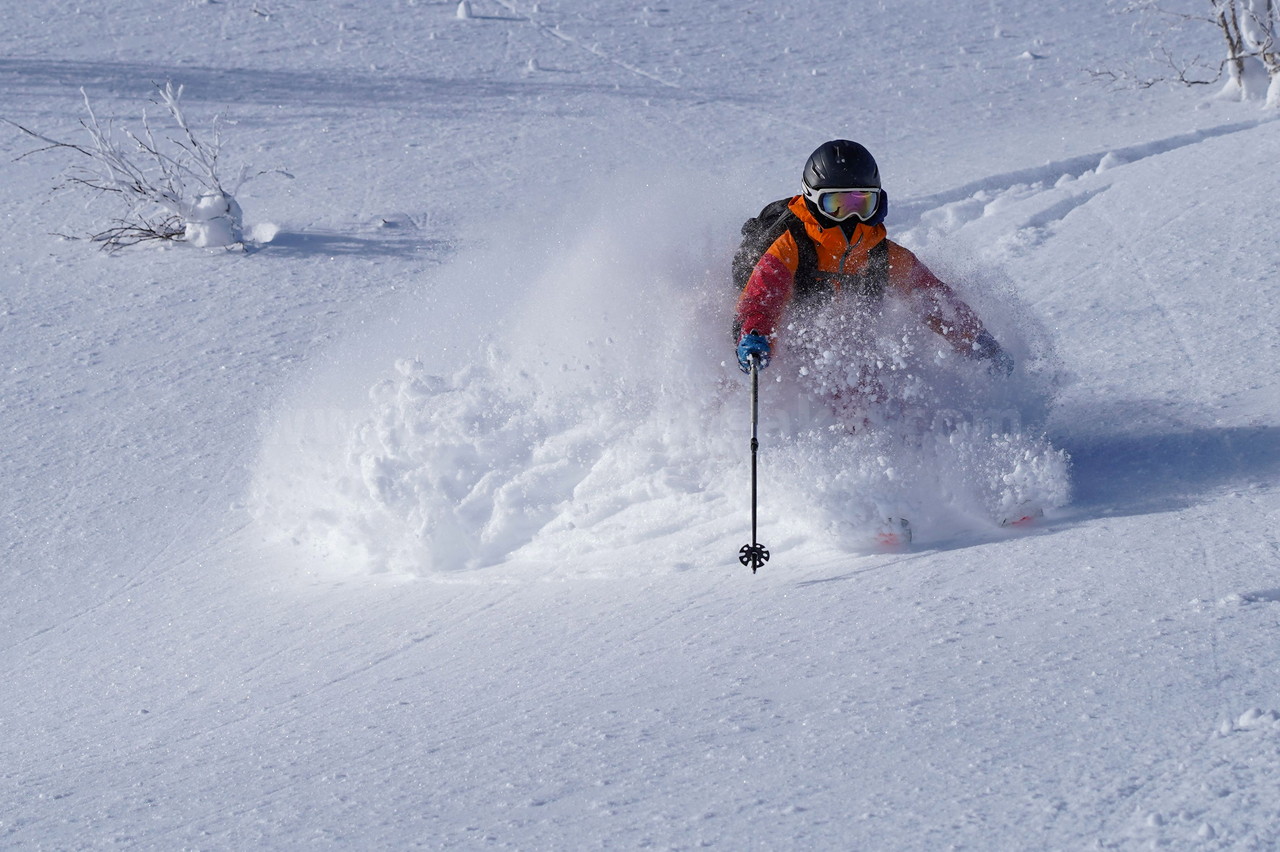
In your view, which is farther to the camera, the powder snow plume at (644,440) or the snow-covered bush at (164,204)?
the snow-covered bush at (164,204)

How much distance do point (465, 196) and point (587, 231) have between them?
519 centimetres

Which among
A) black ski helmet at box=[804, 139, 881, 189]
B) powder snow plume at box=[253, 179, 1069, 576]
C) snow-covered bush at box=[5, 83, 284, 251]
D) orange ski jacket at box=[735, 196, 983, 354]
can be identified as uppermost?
snow-covered bush at box=[5, 83, 284, 251]

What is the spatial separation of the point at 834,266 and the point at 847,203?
0.82 feet

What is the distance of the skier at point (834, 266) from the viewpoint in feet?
15.1

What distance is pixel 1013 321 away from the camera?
16.9 ft

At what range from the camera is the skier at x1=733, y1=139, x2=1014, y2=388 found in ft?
15.1

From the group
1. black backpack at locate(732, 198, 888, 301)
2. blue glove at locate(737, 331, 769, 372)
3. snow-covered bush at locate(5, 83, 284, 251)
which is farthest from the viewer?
snow-covered bush at locate(5, 83, 284, 251)

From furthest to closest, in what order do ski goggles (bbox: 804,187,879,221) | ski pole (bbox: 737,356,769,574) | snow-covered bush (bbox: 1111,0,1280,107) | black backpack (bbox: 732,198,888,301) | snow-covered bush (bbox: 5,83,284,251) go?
snow-covered bush (bbox: 1111,0,1280,107) → snow-covered bush (bbox: 5,83,284,251) → black backpack (bbox: 732,198,888,301) → ski goggles (bbox: 804,187,879,221) → ski pole (bbox: 737,356,769,574)

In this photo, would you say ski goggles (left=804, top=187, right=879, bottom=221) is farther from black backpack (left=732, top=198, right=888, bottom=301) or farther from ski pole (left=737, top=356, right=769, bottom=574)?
ski pole (left=737, top=356, right=769, bottom=574)

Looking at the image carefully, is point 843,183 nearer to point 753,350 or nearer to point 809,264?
point 809,264

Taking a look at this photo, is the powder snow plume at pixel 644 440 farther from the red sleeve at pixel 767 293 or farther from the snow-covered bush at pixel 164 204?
the snow-covered bush at pixel 164 204

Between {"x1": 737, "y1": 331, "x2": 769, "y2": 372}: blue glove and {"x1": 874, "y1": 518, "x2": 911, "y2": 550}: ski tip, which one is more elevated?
{"x1": 737, "y1": 331, "x2": 769, "y2": 372}: blue glove

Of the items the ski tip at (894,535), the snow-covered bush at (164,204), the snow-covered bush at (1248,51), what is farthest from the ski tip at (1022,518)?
the snow-covered bush at (1248,51)

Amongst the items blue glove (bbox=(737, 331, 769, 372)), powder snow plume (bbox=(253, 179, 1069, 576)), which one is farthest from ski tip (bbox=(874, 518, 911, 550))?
blue glove (bbox=(737, 331, 769, 372))
